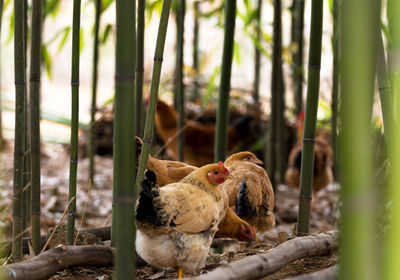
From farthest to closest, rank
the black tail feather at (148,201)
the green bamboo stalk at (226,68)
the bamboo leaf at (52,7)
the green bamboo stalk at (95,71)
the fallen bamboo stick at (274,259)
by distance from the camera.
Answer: the bamboo leaf at (52,7), the green bamboo stalk at (95,71), the green bamboo stalk at (226,68), the black tail feather at (148,201), the fallen bamboo stick at (274,259)

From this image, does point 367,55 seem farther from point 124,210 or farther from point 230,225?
point 230,225

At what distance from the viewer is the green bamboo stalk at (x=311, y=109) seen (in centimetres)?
220

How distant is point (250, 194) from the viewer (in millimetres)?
2861

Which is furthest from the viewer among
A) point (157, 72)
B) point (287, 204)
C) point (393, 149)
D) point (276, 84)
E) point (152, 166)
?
point (287, 204)

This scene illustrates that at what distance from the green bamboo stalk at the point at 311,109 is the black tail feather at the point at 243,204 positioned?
37cm

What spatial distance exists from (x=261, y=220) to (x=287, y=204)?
191 cm

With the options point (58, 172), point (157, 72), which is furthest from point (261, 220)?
point (58, 172)

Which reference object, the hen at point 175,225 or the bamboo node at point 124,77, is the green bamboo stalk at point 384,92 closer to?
the hen at point 175,225

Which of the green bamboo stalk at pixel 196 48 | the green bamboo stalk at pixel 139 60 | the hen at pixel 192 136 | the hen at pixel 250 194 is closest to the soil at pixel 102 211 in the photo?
the hen at pixel 250 194

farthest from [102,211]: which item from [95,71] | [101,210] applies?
[95,71]

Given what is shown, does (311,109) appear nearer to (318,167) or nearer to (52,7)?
(318,167)

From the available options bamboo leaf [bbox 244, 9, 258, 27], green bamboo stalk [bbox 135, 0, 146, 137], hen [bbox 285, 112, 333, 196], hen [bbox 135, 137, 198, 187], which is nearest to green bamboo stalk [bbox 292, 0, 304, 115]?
bamboo leaf [bbox 244, 9, 258, 27]

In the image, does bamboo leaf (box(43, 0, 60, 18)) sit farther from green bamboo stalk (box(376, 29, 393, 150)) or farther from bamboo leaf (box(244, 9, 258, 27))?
green bamboo stalk (box(376, 29, 393, 150))

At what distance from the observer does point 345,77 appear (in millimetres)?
957
